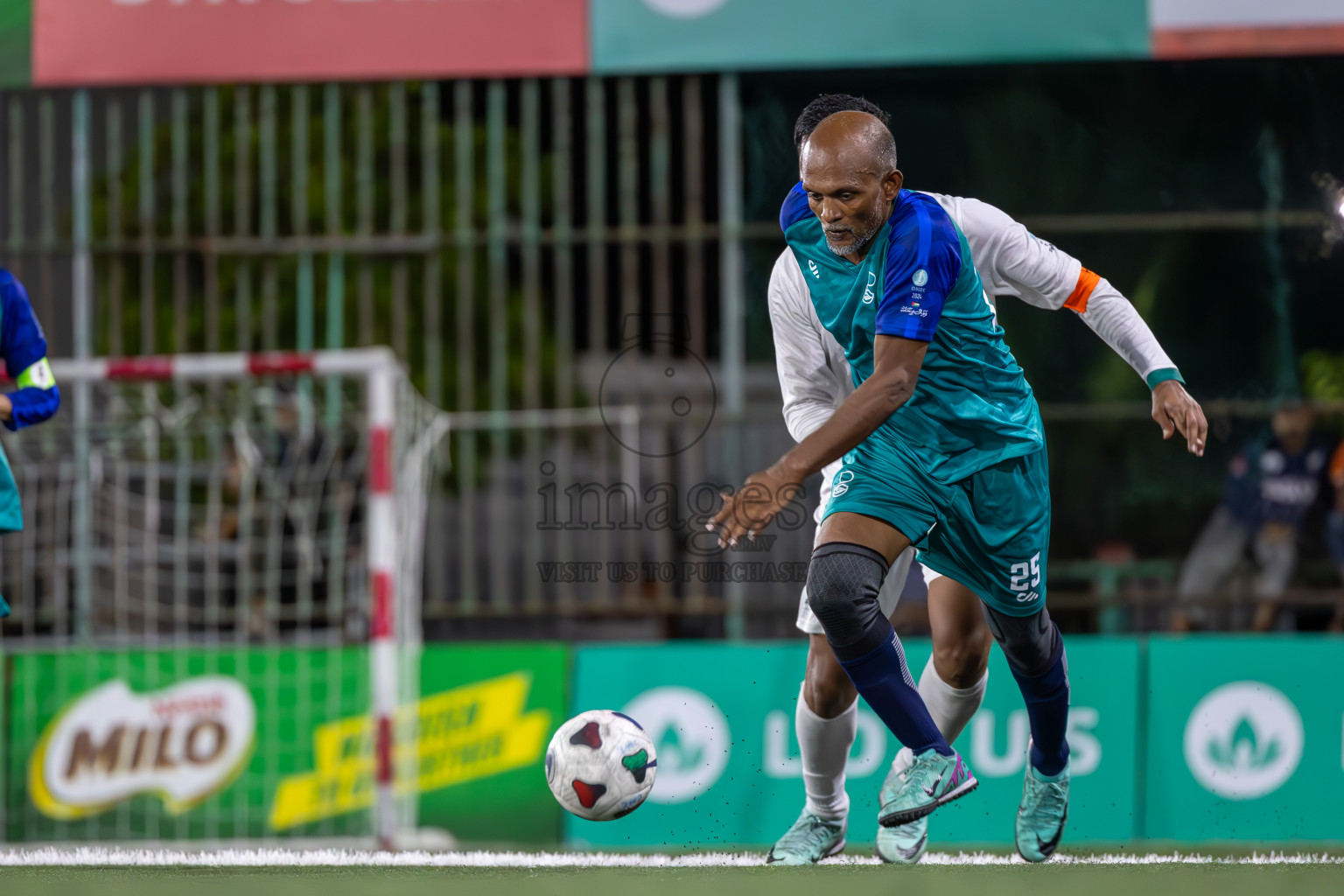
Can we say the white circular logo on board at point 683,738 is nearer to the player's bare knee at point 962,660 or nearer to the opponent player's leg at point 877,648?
the player's bare knee at point 962,660

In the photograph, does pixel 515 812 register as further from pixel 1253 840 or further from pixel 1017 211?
pixel 1017 211

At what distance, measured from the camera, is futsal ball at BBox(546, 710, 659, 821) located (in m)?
4.60

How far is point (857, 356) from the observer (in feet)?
14.8

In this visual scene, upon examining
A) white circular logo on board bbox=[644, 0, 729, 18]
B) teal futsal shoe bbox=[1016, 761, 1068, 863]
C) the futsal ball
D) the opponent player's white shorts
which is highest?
white circular logo on board bbox=[644, 0, 729, 18]

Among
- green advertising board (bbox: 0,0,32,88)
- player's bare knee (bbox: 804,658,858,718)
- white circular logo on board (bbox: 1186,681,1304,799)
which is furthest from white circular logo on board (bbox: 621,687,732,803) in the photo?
green advertising board (bbox: 0,0,32,88)

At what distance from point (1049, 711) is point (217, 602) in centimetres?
597

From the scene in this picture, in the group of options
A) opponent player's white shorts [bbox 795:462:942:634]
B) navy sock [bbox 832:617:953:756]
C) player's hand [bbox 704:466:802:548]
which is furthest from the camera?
opponent player's white shorts [bbox 795:462:942:634]

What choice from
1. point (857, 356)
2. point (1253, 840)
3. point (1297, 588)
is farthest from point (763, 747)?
point (857, 356)

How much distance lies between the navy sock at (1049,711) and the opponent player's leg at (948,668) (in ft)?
0.52

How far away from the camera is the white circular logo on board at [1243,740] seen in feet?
26.1

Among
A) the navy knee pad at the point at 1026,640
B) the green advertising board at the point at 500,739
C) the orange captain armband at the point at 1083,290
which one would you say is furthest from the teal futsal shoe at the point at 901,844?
the green advertising board at the point at 500,739

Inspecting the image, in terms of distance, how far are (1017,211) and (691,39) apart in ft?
7.38

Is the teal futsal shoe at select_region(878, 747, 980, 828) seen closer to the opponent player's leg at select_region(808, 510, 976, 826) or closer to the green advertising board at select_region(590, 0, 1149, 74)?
the opponent player's leg at select_region(808, 510, 976, 826)

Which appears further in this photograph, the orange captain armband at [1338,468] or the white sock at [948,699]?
the orange captain armband at [1338,468]
